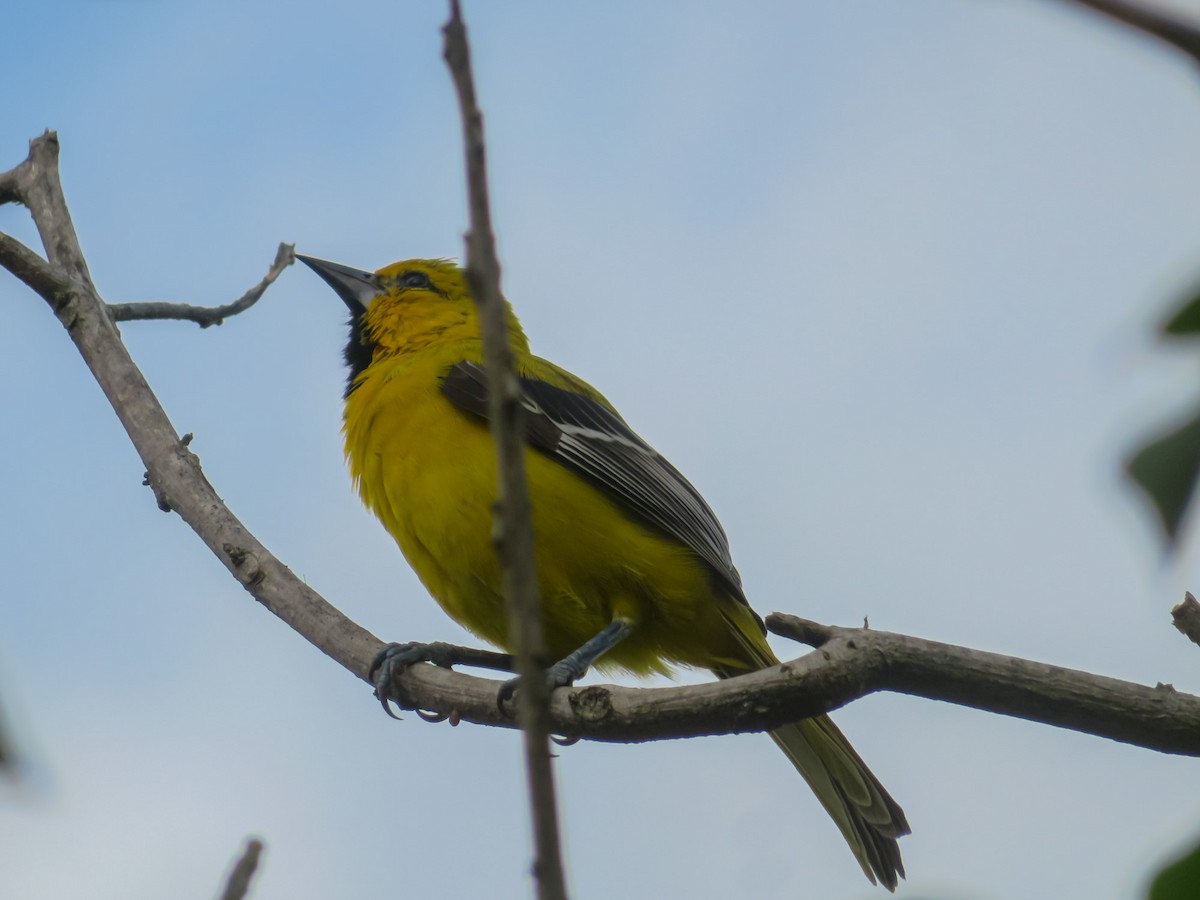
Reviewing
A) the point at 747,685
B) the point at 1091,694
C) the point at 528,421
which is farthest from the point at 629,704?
the point at 528,421

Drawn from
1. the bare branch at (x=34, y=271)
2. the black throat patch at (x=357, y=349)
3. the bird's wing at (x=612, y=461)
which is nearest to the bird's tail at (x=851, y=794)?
the bird's wing at (x=612, y=461)

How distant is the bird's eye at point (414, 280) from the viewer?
22.4 feet

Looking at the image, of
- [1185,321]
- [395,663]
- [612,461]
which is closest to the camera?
[1185,321]

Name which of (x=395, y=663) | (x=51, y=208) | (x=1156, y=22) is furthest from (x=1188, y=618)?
(x=51, y=208)

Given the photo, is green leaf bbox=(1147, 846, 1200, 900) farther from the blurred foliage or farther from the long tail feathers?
the long tail feathers

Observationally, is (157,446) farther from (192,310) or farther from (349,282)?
(349,282)

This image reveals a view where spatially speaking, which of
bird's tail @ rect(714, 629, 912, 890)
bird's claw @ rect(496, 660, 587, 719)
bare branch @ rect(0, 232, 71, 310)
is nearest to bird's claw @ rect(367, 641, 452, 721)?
bird's claw @ rect(496, 660, 587, 719)

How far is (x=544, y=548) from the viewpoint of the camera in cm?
496

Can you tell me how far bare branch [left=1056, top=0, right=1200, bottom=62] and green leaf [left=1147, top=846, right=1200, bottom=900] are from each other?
0.62 meters

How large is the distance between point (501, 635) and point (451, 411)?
3.02 feet

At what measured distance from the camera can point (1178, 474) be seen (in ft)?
2.99

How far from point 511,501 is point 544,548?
3619mm

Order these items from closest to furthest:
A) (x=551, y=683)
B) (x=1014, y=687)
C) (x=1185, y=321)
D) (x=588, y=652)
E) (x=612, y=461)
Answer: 1. (x=1185, y=321)
2. (x=1014, y=687)
3. (x=551, y=683)
4. (x=588, y=652)
5. (x=612, y=461)

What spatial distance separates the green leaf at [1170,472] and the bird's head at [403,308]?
5221 mm
